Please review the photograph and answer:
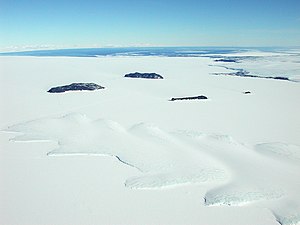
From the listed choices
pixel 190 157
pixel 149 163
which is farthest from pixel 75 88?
pixel 190 157

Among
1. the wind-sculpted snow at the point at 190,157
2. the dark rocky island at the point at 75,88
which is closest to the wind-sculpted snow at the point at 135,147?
the wind-sculpted snow at the point at 190,157

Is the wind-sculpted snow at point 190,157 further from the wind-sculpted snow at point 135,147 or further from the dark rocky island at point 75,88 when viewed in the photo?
the dark rocky island at point 75,88

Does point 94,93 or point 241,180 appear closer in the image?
point 241,180

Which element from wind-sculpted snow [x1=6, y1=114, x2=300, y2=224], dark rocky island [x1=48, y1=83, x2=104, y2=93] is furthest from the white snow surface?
dark rocky island [x1=48, y1=83, x2=104, y2=93]

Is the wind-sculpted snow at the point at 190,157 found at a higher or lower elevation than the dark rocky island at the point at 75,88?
higher

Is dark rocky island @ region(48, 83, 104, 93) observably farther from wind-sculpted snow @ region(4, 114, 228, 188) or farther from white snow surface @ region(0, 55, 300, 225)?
wind-sculpted snow @ region(4, 114, 228, 188)

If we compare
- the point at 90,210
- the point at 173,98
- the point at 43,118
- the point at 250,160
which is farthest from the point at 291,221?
the point at 173,98

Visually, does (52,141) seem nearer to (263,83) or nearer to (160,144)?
(160,144)
